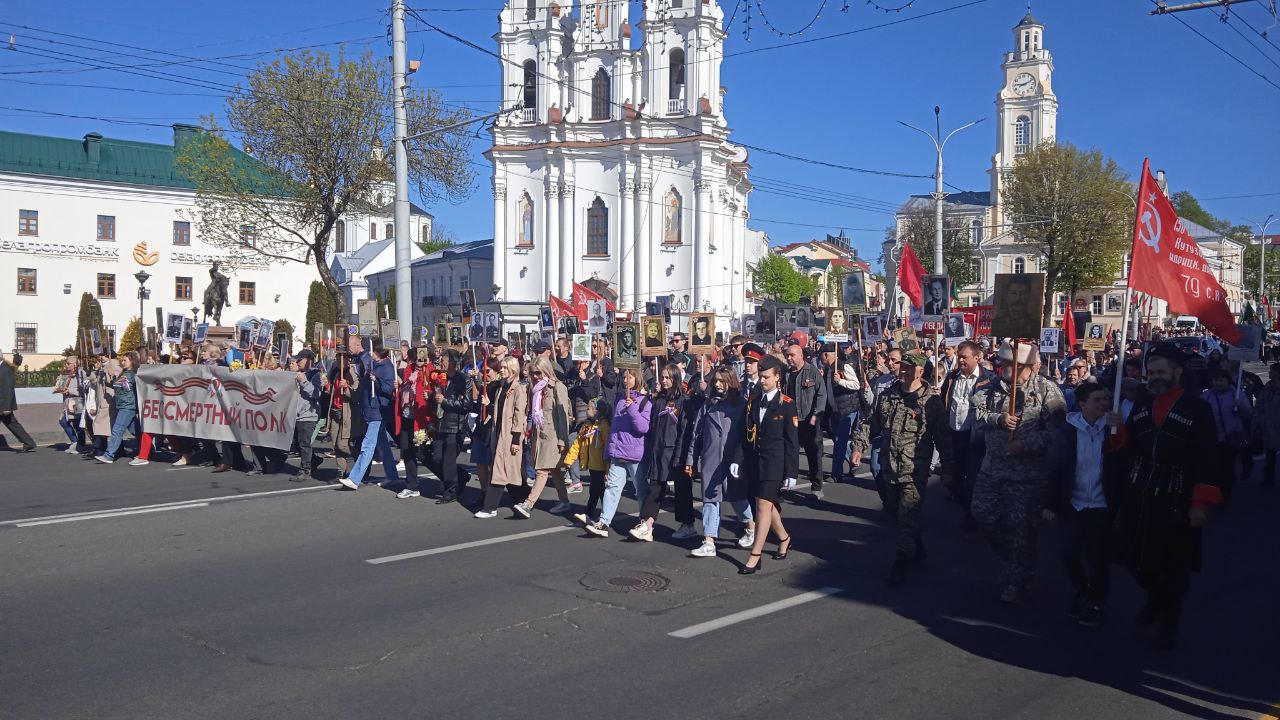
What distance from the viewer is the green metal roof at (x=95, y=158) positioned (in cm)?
5534

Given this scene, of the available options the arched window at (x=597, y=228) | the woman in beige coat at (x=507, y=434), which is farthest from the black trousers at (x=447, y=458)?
the arched window at (x=597, y=228)

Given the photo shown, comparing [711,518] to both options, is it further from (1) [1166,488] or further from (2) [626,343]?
(2) [626,343]

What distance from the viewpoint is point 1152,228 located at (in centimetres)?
797

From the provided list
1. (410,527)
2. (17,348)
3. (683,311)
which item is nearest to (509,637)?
(410,527)

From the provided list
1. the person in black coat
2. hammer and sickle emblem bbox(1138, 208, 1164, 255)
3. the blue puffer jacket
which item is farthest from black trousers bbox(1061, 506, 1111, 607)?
the blue puffer jacket

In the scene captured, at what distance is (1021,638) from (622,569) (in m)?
3.19

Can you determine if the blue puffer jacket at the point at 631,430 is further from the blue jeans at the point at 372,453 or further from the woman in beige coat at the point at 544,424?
the blue jeans at the point at 372,453

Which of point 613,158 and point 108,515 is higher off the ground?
point 613,158

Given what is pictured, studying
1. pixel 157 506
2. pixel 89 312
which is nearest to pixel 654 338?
pixel 157 506

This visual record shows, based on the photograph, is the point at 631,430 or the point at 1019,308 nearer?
the point at 1019,308

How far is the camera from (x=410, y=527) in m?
10.3

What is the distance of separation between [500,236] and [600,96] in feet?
32.1

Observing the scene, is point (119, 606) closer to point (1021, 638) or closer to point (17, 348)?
point (1021, 638)

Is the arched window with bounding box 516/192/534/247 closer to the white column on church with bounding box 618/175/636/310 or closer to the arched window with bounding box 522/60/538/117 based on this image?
the arched window with bounding box 522/60/538/117
